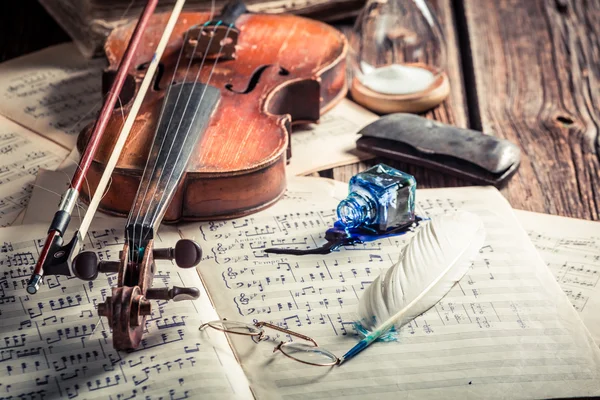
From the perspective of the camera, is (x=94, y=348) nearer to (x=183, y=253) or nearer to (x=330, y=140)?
(x=183, y=253)

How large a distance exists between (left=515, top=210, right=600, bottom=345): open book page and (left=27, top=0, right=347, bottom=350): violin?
49cm

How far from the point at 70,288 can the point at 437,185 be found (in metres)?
0.76

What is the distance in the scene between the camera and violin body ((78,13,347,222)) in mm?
1463

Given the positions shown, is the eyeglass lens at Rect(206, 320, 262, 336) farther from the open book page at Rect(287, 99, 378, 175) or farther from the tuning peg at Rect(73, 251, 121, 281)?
the open book page at Rect(287, 99, 378, 175)

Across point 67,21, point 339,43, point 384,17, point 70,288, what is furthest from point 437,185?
point 67,21

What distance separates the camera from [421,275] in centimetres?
133

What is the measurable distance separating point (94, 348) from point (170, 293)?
0.50ft

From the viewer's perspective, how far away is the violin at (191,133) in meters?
1.19

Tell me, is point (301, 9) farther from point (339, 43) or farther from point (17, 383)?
point (17, 383)

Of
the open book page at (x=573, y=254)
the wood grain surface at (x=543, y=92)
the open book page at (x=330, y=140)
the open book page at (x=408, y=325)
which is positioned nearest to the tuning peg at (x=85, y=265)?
the open book page at (x=408, y=325)

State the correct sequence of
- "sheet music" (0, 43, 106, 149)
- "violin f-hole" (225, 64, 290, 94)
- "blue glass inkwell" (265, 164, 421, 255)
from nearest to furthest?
"blue glass inkwell" (265, 164, 421, 255) < "violin f-hole" (225, 64, 290, 94) < "sheet music" (0, 43, 106, 149)

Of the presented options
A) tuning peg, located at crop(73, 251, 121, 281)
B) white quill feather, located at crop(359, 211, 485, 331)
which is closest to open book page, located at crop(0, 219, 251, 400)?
tuning peg, located at crop(73, 251, 121, 281)

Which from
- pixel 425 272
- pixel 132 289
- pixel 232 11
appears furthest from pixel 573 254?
pixel 232 11

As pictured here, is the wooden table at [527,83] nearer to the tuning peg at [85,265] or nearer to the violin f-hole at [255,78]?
the violin f-hole at [255,78]
